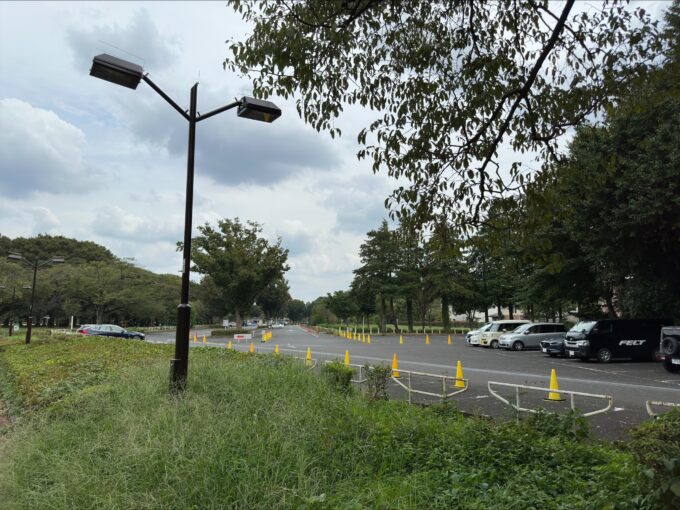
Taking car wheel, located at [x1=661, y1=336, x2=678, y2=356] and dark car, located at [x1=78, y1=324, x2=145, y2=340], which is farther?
dark car, located at [x1=78, y1=324, x2=145, y2=340]

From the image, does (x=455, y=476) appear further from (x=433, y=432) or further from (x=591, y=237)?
(x=591, y=237)

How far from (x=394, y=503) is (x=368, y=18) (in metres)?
4.79

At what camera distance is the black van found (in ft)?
65.5

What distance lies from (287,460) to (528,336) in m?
27.8

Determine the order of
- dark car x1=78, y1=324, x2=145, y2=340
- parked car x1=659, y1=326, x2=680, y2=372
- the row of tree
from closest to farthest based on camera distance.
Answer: parked car x1=659, y1=326, x2=680, y2=372 → dark car x1=78, y1=324, x2=145, y2=340 → the row of tree

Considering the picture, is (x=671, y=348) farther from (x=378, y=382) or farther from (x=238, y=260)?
(x=238, y=260)

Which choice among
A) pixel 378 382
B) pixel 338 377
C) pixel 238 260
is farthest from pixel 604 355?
pixel 238 260

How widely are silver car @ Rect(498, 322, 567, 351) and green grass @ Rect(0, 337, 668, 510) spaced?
79.5 feet

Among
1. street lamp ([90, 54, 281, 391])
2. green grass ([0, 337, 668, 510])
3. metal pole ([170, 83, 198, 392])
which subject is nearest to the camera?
green grass ([0, 337, 668, 510])

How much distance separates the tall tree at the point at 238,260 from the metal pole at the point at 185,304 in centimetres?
3587

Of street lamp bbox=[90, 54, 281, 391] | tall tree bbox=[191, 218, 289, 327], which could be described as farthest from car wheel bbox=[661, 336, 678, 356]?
tall tree bbox=[191, 218, 289, 327]

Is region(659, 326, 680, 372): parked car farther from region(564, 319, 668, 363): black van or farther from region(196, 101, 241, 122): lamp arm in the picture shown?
region(196, 101, 241, 122): lamp arm

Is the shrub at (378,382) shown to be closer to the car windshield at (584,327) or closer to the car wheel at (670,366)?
the car wheel at (670,366)

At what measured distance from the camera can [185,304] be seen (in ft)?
26.6
